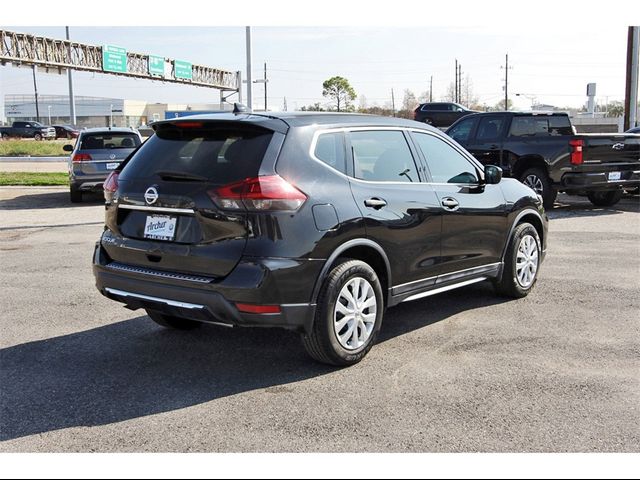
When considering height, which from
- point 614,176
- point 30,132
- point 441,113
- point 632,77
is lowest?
point 614,176

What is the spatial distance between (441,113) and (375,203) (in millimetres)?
35818

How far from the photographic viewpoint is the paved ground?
3855mm

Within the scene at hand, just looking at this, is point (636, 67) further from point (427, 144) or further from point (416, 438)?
point (416, 438)

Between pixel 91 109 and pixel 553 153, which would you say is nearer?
pixel 553 153

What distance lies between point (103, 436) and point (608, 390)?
3.19 metres

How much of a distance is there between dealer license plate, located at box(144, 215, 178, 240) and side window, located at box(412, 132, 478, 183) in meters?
2.29

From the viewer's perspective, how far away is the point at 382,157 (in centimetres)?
550

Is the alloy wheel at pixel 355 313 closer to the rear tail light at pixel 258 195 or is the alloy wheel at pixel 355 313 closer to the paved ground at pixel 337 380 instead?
the paved ground at pixel 337 380

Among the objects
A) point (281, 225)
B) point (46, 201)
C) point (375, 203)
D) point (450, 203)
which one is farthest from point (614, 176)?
point (46, 201)

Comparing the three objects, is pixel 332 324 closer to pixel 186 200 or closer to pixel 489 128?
pixel 186 200

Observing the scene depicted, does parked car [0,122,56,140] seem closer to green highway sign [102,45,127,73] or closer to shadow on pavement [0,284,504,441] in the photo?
green highway sign [102,45,127,73]

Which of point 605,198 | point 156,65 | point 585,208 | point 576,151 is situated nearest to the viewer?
point 576,151

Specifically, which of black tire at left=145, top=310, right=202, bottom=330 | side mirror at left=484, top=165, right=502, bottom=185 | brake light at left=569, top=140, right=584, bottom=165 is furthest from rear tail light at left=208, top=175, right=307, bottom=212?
→ brake light at left=569, top=140, right=584, bottom=165

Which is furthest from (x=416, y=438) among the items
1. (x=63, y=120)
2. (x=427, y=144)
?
(x=63, y=120)
